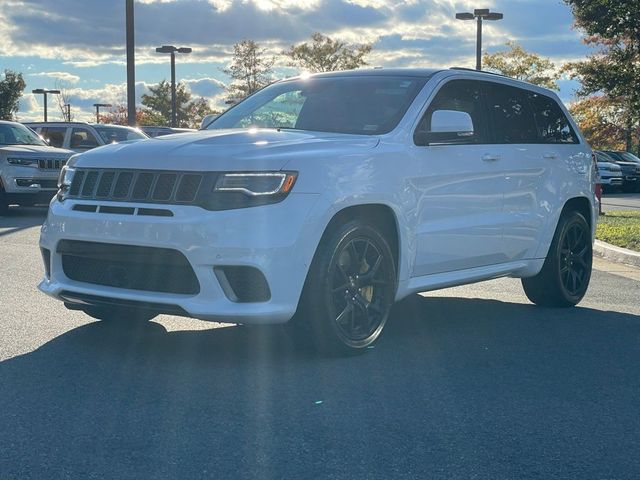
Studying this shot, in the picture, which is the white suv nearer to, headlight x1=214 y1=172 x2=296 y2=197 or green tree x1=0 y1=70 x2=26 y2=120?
headlight x1=214 y1=172 x2=296 y2=197

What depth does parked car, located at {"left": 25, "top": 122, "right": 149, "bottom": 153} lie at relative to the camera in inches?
757

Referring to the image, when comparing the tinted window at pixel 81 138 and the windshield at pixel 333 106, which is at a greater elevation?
the windshield at pixel 333 106

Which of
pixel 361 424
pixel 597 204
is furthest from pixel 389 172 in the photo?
pixel 597 204

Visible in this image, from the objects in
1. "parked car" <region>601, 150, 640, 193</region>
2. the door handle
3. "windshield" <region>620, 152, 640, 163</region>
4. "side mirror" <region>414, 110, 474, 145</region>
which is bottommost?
"parked car" <region>601, 150, 640, 193</region>

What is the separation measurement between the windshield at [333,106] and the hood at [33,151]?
34.4 feet

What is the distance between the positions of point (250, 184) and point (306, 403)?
1.24 m

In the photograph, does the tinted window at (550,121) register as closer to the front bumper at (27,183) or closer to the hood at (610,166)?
the front bumper at (27,183)

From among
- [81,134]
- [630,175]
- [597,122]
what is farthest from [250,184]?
[597,122]

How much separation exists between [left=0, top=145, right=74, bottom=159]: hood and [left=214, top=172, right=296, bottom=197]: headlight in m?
12.5

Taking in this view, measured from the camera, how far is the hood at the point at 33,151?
16734 millimetres

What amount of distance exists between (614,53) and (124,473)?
18.5 meters

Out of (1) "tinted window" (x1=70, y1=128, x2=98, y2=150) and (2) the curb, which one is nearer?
(2) the curb

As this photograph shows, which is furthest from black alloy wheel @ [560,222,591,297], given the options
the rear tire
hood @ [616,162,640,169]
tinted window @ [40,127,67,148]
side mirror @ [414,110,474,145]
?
hood @ [616,162,640,169]

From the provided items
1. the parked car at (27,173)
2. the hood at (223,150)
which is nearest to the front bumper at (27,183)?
the parked car at (27,173)
